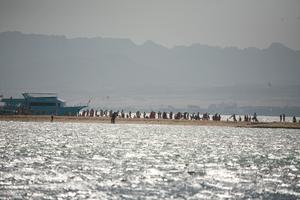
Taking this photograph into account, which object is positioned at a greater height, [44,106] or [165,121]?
[44,106]

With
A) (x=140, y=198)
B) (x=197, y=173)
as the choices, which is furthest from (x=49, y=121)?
(x=140, y=198)

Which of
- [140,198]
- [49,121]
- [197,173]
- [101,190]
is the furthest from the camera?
[49,121]

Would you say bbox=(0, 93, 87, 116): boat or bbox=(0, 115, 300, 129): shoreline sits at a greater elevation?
bbox=(0, 93, 87, 116): boat

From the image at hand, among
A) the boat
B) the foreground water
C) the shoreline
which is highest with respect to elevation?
the boat

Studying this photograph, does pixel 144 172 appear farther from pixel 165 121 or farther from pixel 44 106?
pixel 44 106

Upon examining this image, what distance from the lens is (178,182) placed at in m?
38.4

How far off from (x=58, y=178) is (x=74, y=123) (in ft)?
356

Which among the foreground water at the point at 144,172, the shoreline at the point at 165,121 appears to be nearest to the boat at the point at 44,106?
the shoreline at the point at 165,121

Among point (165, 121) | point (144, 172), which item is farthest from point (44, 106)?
point (144, 172)

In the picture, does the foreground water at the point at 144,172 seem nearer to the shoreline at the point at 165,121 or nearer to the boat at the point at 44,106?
the shoreline at the point at 165,121

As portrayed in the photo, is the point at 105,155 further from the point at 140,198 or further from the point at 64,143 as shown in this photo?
the point at 140,198

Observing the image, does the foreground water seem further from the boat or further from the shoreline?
the boat

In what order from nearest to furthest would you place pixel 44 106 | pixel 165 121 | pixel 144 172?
pixel 144 172 < pixel 165 121 < pixel 44 106

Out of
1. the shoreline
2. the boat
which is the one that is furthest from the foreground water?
the boat
